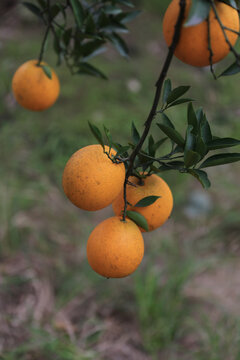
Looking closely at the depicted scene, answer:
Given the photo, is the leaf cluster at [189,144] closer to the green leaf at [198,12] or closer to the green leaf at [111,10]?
the green leaf at [198,12]

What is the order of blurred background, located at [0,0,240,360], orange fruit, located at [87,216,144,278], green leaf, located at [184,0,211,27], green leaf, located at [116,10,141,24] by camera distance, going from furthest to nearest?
blurred background, located at [0,0,240,360] < green leaf, located at [116,10,141,24] < orange fruit, located at [87,216,144,278] < green leaf, located at [184,0,211,27]

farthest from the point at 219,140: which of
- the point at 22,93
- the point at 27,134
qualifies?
the point at 27,134

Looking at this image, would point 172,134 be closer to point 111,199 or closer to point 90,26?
point 111,199

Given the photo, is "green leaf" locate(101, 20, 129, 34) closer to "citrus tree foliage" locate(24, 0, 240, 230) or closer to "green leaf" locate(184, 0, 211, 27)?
"citrus tree foliage" locate(24, 0, 240, 230)

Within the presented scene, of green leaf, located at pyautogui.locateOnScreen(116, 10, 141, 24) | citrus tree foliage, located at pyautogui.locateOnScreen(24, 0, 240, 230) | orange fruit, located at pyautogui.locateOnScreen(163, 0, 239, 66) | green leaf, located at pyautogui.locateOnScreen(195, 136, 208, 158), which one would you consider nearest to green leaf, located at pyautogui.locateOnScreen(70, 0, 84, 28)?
citrus tree foliage, located at pyautogui.locateOnScreen(24, 0, 240, 230)

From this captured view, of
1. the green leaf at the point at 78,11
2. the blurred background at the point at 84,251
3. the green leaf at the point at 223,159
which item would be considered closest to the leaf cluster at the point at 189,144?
the green leaf at the point at 223,159

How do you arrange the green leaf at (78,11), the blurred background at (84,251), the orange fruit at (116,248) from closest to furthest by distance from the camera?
the orange fruit at (116,248) → the green leaf at (78,11) → the blurred background at (84,251)

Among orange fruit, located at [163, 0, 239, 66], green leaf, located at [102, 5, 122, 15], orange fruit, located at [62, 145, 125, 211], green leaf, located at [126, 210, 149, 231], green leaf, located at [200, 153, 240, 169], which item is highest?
orange fruit, located at [163, 0, 239, 66]
